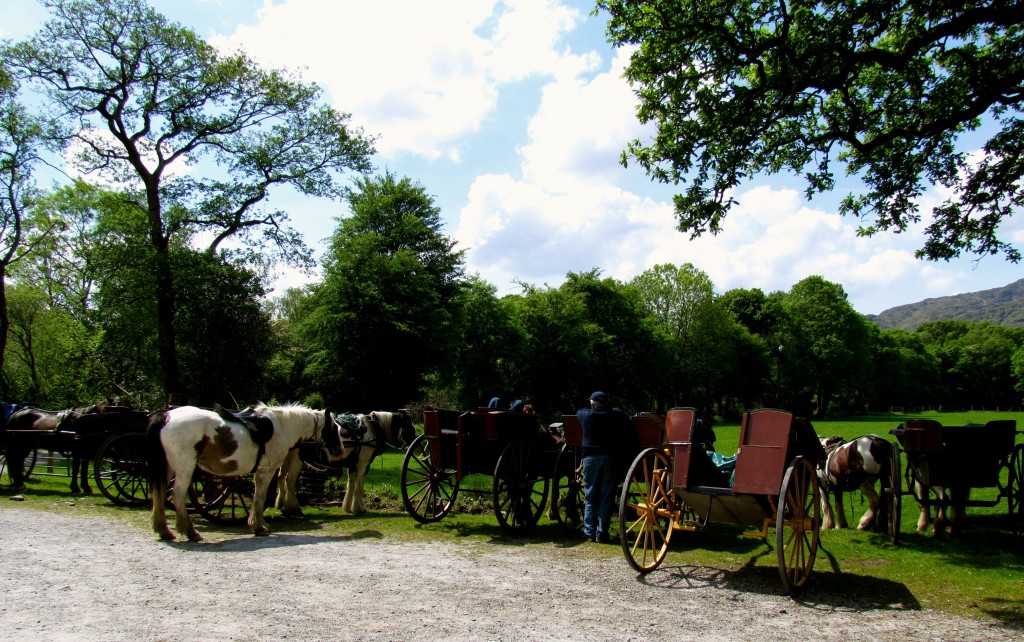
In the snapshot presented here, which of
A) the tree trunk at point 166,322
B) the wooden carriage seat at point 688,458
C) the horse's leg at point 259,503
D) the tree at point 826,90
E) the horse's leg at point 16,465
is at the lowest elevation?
the horse's leg at point 16,465

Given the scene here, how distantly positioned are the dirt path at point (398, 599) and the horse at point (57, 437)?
181 inches

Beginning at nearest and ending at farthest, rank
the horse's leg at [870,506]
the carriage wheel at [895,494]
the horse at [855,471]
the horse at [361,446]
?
the carriage wheel at [895,494], the horse at [855,471], the horse's leg at [870,506], the horse at [361,446]

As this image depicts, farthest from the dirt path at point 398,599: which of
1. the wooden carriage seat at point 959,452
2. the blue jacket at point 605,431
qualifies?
the wooden carriage seat at point 959,452

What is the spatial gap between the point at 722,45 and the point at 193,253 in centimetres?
1978

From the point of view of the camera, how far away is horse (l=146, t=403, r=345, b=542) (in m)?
9.59

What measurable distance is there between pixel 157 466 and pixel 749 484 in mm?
7937

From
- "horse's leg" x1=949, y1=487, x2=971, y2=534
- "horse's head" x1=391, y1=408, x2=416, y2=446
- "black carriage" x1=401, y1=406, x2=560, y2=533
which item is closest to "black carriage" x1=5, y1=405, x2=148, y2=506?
"horse's head" x1=391, y1=408, x2=416, y2=446

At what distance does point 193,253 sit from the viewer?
79.9 ft

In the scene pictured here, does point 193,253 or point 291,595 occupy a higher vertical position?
point 193,253

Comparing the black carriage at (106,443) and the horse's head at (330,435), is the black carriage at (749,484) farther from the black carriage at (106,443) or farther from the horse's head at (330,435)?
the black carriage at (106,443)

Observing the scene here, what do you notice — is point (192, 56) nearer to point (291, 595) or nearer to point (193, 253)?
point (193, 253)

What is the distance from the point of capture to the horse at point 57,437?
1353cm

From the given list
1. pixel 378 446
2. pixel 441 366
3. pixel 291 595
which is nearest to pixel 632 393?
pixel 441 366

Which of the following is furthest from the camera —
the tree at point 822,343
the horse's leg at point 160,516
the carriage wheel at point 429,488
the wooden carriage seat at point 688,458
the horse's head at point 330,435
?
the tree at point 822,343
